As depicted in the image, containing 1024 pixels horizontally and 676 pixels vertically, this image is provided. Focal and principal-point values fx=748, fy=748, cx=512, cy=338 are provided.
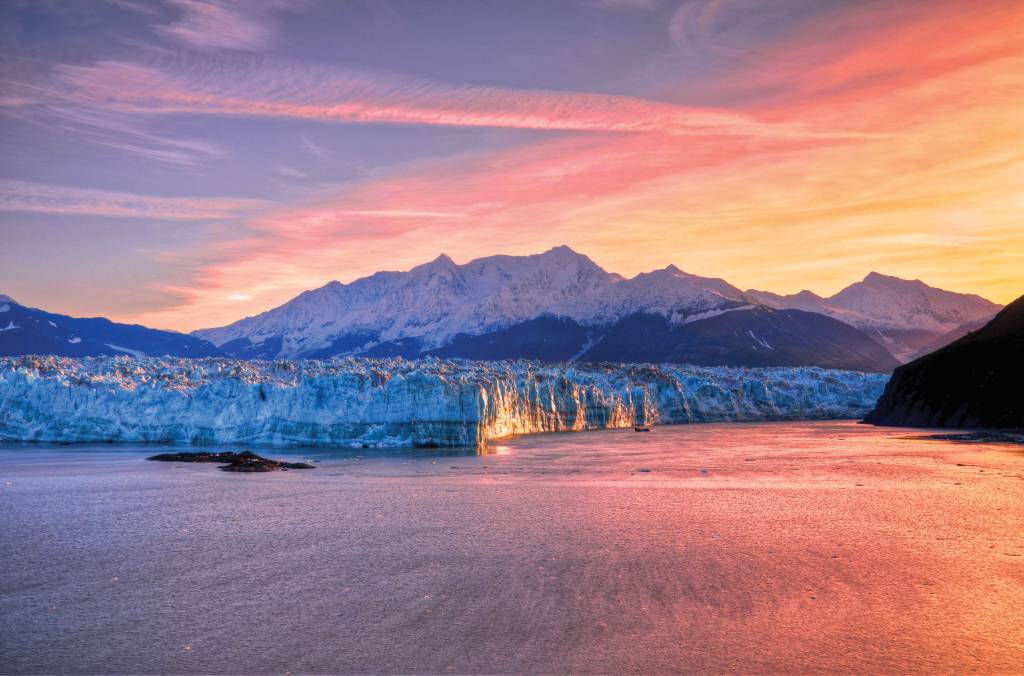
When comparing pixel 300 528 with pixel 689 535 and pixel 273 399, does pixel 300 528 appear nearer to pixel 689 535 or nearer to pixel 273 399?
pixel 689 535

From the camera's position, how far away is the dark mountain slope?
7050 cm

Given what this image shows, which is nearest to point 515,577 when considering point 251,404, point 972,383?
point 251,404

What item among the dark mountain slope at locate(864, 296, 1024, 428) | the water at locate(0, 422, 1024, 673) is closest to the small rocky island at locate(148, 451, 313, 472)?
the water at locate(0, 422, 1024, 673)

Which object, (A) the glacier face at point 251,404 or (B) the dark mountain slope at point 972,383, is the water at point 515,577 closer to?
(A) the glacier face at point 251,404

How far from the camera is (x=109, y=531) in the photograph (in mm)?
21188

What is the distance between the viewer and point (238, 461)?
142 feet

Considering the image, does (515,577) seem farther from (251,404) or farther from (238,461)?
(251,404)

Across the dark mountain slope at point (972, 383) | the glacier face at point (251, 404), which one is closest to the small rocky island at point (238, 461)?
the glacier face at point (251, 404)

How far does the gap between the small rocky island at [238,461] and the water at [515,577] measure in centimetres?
894

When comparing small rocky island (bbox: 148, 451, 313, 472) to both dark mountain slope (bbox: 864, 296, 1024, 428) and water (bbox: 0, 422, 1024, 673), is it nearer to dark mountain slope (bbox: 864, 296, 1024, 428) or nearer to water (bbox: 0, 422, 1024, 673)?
water (bbox: 0, 422, 1024, 673)

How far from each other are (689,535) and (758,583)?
16.3 feet

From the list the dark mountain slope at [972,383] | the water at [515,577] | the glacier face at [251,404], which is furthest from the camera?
the dark mountain slope at [972,383]

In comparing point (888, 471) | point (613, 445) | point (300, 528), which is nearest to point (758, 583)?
point (300, 528)

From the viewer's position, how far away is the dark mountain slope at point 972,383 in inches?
2776
